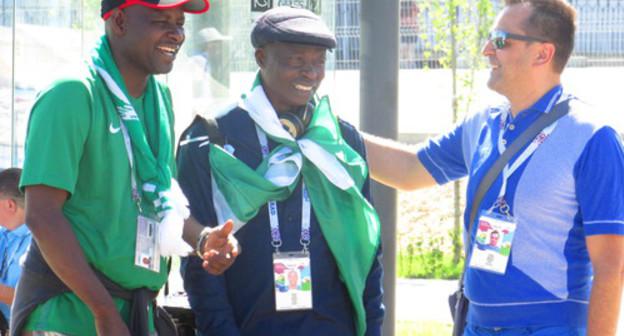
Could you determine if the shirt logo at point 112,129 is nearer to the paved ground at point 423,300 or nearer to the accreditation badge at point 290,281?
the accreditation badge at point 290,281

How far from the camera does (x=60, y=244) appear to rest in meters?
3.33

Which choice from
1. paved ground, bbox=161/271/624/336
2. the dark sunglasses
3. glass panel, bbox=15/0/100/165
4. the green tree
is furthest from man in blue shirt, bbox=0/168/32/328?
the green tree

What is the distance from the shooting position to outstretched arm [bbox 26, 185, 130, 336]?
3.33 metres

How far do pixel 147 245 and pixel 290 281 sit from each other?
30.5 inches

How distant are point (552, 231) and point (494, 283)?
0.98 ft

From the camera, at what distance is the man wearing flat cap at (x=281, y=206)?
13.8 feet

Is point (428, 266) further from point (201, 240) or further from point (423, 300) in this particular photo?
point (201, 240)

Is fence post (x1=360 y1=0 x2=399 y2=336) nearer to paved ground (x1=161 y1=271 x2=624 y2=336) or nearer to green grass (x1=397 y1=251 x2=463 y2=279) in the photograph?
paved ground (x1=161 y1=271 x2=624 y2=336)

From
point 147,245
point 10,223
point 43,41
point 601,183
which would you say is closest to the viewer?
point 147,245

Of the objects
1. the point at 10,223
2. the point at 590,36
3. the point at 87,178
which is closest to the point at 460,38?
the point at 10,223

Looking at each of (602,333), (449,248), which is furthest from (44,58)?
(449,248)

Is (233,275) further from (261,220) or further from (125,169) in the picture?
(125,169)

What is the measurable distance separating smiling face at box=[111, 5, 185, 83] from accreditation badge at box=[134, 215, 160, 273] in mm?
496

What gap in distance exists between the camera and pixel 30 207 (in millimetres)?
3355
